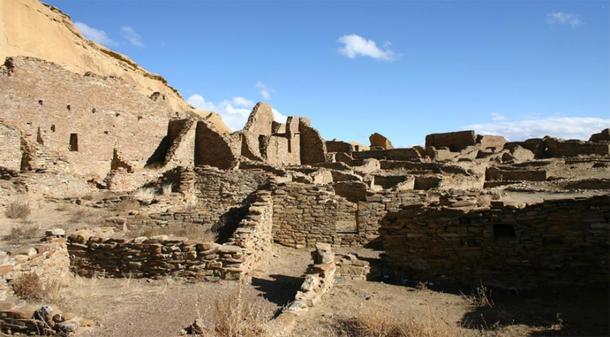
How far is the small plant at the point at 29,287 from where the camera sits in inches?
280

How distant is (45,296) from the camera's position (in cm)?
715

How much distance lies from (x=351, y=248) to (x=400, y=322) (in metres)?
6.13

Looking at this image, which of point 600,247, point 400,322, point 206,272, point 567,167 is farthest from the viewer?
point 567,167

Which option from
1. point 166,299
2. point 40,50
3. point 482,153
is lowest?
point 166,299

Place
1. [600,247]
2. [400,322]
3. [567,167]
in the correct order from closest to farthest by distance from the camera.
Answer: [400,322], [600,247], [567,167]

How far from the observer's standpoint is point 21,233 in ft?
34.1

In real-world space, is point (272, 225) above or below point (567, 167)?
below

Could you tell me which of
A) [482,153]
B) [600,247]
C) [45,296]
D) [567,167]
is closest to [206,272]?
[45,296]

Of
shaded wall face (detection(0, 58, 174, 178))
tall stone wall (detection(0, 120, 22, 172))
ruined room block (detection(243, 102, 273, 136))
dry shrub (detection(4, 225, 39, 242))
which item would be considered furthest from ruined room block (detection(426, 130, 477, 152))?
dry shrub (detection(4, 225, 39, 242))

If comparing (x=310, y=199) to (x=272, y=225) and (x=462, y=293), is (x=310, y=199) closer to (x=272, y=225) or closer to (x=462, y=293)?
(x=272, y=225)

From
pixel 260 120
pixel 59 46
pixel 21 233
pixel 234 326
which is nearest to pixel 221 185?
pixel 21 233

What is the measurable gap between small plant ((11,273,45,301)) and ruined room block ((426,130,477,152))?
35476 mm

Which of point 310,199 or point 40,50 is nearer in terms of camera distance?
point 310,199

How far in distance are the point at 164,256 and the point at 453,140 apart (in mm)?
34887
